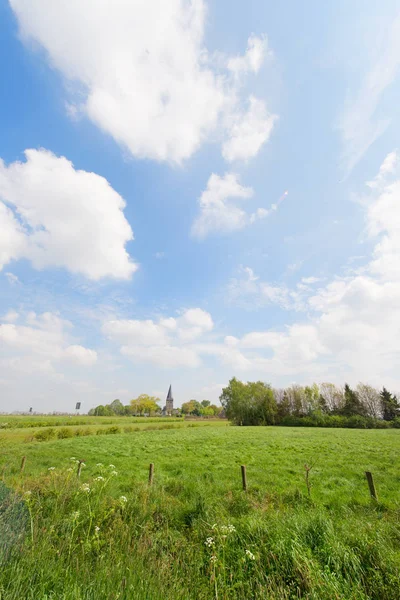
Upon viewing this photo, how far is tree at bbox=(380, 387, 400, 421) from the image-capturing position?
A: 209ft

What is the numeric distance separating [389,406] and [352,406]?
915 cm

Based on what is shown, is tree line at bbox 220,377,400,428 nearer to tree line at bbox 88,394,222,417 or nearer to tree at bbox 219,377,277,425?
tree at bbox 219,377,277,425

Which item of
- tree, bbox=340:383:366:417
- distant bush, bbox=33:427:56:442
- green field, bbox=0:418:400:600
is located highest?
tree, bbox=340:383:366:417

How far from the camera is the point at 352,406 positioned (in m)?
64.8

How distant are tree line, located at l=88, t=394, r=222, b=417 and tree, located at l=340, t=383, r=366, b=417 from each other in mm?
82935

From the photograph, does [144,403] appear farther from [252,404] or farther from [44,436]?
[44,436]

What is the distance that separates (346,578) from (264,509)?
3231 mm

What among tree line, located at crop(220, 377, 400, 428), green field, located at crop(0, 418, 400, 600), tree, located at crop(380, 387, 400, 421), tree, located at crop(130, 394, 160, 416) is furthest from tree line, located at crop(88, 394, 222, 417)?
green field, located at crop(0, 418, 400, 600)

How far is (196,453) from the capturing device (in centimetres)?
1919

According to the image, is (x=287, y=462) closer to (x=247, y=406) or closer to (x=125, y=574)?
(x=125, y=574)

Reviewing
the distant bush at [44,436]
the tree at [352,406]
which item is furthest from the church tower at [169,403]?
the distant bush at [44,436]

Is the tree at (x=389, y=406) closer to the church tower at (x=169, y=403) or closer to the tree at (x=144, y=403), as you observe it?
the tree at (x=144, y=403)

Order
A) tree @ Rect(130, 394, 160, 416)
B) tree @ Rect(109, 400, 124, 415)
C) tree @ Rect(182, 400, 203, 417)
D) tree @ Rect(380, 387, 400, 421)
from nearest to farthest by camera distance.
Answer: tree @ Rect(380, 387, 400, 421) < tree @ Rect(130, 394, 160, 416) < tree @ Rect(109, 400, 124, 415) < tree @ Rect(182, 400, 203, 417)

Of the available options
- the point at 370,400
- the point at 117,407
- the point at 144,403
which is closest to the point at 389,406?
the point at 370,400
